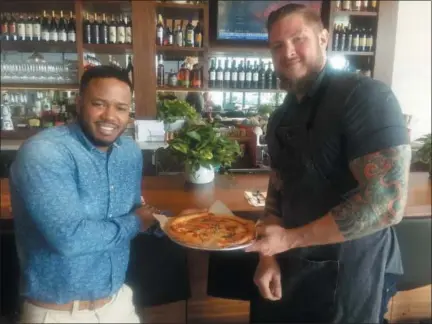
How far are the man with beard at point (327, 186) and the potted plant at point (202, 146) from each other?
0.37 meters

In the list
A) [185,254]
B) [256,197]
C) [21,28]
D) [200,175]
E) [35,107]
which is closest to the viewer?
[185,254]

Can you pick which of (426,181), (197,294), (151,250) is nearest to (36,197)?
(151,250)

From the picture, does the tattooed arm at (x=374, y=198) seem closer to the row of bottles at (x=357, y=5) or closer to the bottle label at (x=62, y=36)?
the bottle label at (x=62, y=36)

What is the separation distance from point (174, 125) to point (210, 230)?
2.16ft

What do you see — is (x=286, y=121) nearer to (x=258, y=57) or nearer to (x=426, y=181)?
(x=426, y=181)

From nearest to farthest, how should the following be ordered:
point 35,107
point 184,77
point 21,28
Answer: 1. point 21,28
2. point 35,107
3. point 184,77

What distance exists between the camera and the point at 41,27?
225 cm

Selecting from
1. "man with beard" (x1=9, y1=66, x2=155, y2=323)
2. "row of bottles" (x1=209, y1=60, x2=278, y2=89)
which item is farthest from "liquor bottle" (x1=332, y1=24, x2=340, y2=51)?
"man with beard" (x1=9, y1=66, x2=155, y2=323)

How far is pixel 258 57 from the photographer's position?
8.70 feet

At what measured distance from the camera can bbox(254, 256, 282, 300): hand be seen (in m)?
0.80

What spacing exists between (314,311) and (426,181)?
78 cm

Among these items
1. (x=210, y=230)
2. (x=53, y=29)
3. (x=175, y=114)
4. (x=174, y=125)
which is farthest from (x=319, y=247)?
(x=53, y=29)

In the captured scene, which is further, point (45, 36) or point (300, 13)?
point (45, 36)

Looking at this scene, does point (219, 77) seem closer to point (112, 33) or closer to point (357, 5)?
point (112, 33)
